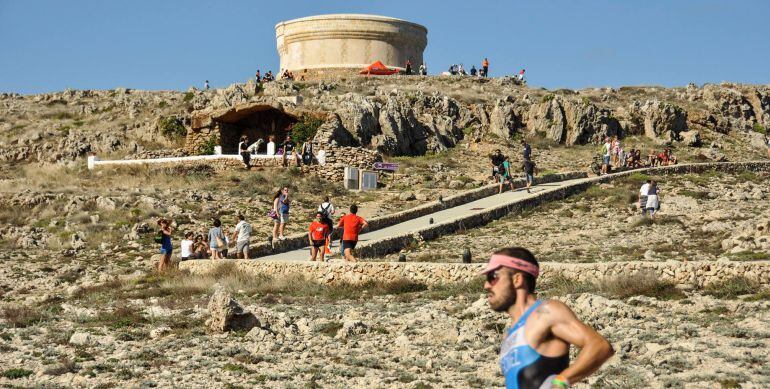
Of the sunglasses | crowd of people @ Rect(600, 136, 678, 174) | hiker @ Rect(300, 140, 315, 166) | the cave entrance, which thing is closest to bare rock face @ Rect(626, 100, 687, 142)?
crowd of people @ Rect(600, 136, 678, 174)

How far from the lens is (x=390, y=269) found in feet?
59.3

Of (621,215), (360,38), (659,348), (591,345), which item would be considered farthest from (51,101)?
(591,345)

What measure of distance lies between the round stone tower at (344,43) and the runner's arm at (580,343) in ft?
178

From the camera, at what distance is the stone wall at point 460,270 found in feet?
49.1

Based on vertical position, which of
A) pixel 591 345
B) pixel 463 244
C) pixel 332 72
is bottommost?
pixel 463 244

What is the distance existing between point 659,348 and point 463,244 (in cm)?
1253

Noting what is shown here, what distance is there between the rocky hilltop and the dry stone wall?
18.4m

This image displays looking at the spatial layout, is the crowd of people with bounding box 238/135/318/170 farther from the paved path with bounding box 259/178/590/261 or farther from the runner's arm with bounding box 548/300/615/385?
the runner's arm with bounding box 548/300/615/385

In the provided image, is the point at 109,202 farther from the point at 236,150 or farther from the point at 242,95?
the point at 242,95

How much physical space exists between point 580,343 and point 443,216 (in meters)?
22.9

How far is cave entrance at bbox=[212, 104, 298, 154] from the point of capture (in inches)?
1624

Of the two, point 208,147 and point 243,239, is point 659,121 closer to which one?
point 208,147

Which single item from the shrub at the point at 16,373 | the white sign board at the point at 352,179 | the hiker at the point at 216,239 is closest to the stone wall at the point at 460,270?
the hiker at the point at 216,239

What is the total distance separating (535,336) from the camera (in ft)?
16.9
